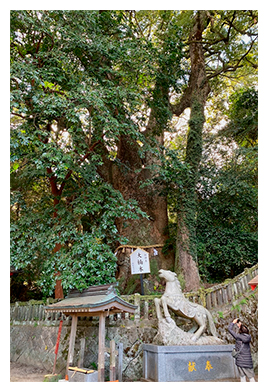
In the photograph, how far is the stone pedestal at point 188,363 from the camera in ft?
17.5

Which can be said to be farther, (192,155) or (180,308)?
(192,155)

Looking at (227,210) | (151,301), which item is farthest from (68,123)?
(227,210)

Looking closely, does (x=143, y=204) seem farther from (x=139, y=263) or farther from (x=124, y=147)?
(x=139, y=263)

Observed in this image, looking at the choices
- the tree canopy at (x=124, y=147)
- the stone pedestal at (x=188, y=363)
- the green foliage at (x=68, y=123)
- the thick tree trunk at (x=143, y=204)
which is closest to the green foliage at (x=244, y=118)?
the tree canopy at (x=124, y=147)

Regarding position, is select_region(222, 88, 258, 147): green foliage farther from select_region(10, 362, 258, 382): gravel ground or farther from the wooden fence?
select_region(10, 362, 258, 382): gravel ground

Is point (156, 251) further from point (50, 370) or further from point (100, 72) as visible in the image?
point (100, 72)

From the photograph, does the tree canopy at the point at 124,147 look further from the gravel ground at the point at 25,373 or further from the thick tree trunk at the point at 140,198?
the gravel ground at the point at 25,373

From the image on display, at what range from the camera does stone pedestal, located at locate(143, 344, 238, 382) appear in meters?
5.33

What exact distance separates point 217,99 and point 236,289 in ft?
35.8

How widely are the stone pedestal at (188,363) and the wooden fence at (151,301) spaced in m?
1.17

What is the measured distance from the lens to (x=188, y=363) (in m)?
5.47

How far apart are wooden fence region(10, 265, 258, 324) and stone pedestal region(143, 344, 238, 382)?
117 cm

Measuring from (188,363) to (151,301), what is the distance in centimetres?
190

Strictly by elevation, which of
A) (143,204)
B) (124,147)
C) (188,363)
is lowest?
(188,363)
